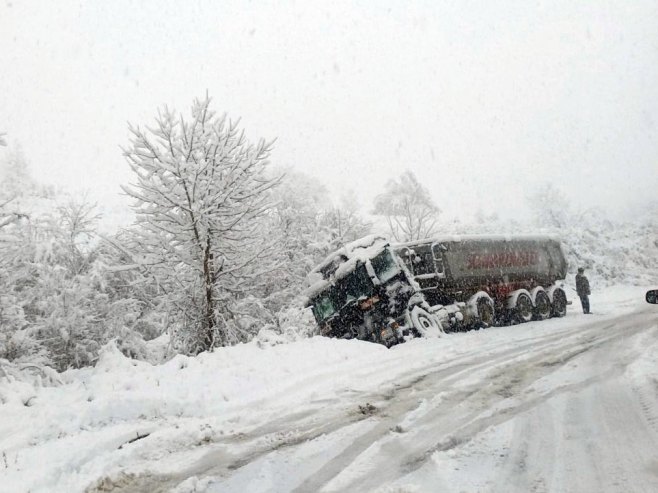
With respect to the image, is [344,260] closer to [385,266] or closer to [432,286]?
[385,266]

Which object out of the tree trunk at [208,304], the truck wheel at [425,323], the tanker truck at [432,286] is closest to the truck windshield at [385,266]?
the tanker truck at [432,286]

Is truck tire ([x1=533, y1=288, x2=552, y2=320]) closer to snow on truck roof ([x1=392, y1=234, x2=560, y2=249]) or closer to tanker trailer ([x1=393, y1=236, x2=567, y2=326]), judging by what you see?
tanker trailer ([x1=393, y1=236, x2=567, y2=326])

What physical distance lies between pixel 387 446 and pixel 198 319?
858 centimetres

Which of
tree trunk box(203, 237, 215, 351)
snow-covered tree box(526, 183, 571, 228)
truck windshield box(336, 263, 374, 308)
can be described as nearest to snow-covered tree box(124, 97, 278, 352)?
tree trunk box(203, 237, 215, 351)

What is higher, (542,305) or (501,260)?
(501,260)

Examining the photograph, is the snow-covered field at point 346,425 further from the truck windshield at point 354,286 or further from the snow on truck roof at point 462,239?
the snow on truck roof at point 462,239

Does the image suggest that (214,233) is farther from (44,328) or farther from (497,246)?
(497,246)

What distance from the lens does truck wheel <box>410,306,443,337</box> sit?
35.4 ft

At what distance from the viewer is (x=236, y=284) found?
11461 mm

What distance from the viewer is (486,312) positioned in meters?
13.5

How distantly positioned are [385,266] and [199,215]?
4.81 m

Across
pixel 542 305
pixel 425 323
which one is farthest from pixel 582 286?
pixel 425 323

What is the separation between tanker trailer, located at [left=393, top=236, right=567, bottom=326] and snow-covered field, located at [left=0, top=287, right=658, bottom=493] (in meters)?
5.14

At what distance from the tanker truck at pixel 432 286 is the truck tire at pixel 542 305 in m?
0.04
